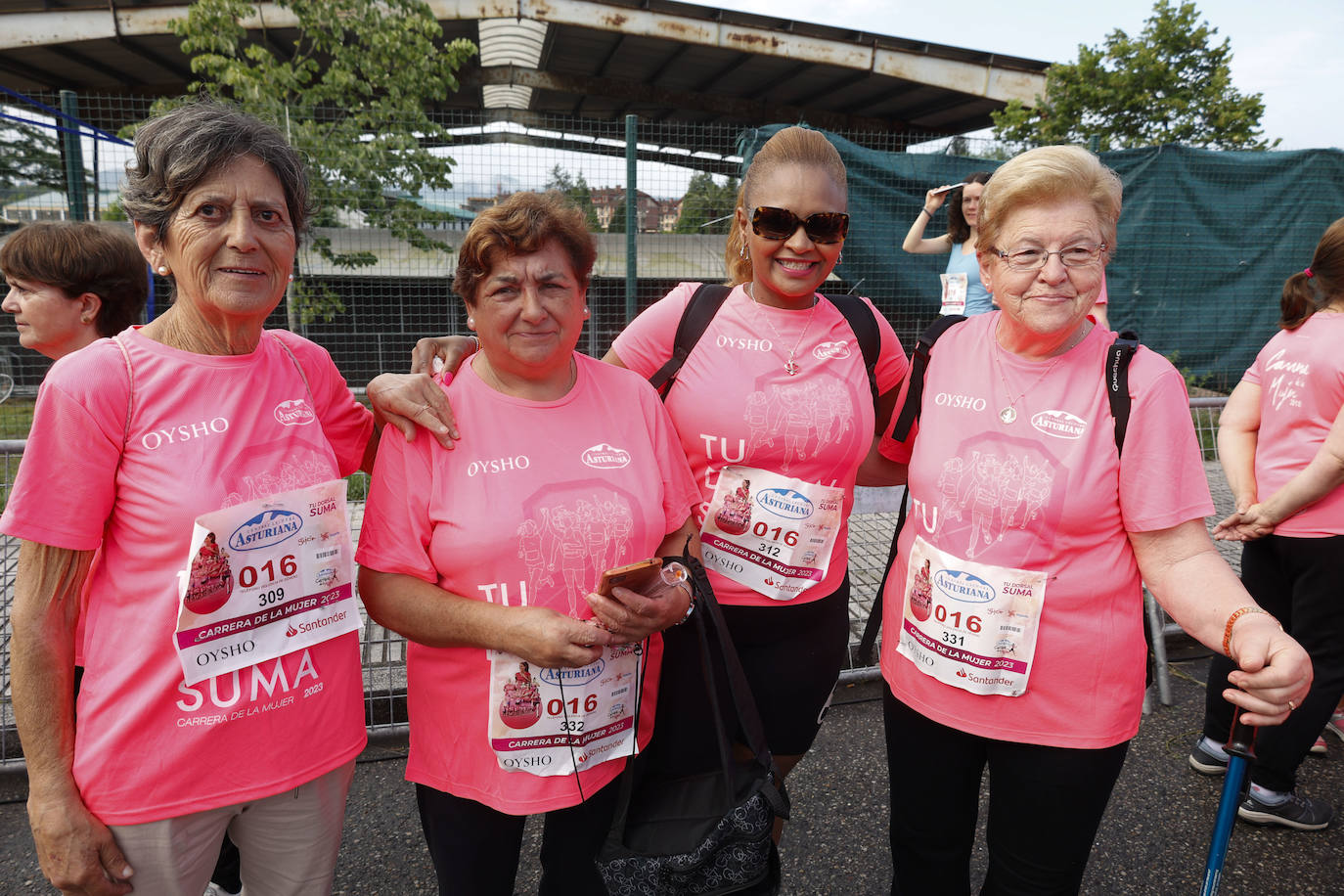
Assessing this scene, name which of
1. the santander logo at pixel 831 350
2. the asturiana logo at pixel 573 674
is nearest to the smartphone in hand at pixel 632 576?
the asturiana logo at pixel 573 674

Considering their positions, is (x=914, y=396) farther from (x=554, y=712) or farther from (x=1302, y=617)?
(x=1302, y=617)

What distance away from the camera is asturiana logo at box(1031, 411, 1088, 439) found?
5.56ft

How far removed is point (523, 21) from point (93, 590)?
547 inches

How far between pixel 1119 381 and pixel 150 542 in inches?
79.2

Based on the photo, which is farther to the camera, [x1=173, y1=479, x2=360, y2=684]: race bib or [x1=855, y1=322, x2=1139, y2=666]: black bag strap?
[x1=855, y1=322, x2=1139, y2=666]: black bag strap

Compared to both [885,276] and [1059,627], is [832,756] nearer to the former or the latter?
[1059,627]

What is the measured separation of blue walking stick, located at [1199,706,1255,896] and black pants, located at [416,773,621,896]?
1388 mm

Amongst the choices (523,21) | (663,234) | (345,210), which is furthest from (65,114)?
(523,21)

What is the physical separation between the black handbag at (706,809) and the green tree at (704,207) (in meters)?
5.21

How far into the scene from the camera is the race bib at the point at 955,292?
186 inches

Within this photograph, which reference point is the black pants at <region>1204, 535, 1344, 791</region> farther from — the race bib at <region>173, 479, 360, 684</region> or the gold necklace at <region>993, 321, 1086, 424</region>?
the race bib at <region>173, 479, 360, 684</region>

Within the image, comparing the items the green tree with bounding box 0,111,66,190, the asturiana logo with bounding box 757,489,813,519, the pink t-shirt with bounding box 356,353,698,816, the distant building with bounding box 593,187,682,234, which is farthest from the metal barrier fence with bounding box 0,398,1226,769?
the green tree with bounding box 0,111,66,190

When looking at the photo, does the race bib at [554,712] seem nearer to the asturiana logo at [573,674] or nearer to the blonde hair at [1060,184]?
the asturiana logo at [573,674]

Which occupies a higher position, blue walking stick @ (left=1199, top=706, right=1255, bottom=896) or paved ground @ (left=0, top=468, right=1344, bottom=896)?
blue walking stick @ (left=1199, top=706, right=1255, bottom=896)
